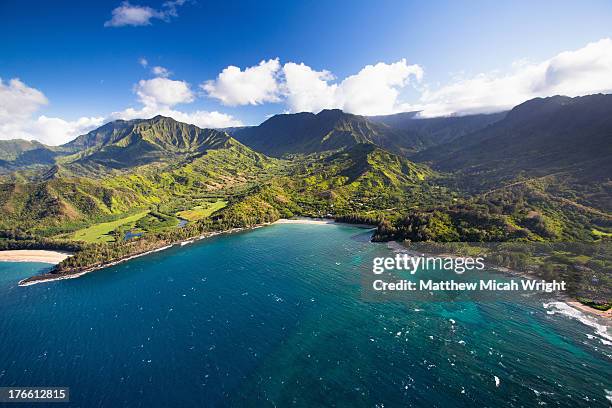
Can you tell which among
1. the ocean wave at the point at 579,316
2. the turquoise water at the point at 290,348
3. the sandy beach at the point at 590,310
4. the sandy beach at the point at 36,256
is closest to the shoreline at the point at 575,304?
the sandy beach at the point at 590,310

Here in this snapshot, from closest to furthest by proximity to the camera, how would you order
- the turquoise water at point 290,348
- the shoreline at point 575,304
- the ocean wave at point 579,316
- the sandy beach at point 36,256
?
the turquoise water at point 290,348 → the ocean wave at point 579,316 → the shoreline at point 575,304 → the sandy beach at point 36,256

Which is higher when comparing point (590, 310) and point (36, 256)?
point (36, 256)

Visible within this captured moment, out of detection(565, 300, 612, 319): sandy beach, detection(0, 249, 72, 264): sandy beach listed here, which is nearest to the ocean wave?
detection(565, 300, 612, 319): sandy beach

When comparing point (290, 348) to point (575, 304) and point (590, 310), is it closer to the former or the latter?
point (575, 304)

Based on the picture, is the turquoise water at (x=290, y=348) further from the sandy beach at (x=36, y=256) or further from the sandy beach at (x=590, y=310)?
the sandy beach at (x=36, y=256)

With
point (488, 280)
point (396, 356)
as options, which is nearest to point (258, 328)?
point (396, 356)

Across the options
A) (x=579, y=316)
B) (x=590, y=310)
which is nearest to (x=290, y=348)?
(x=579, y=316)
